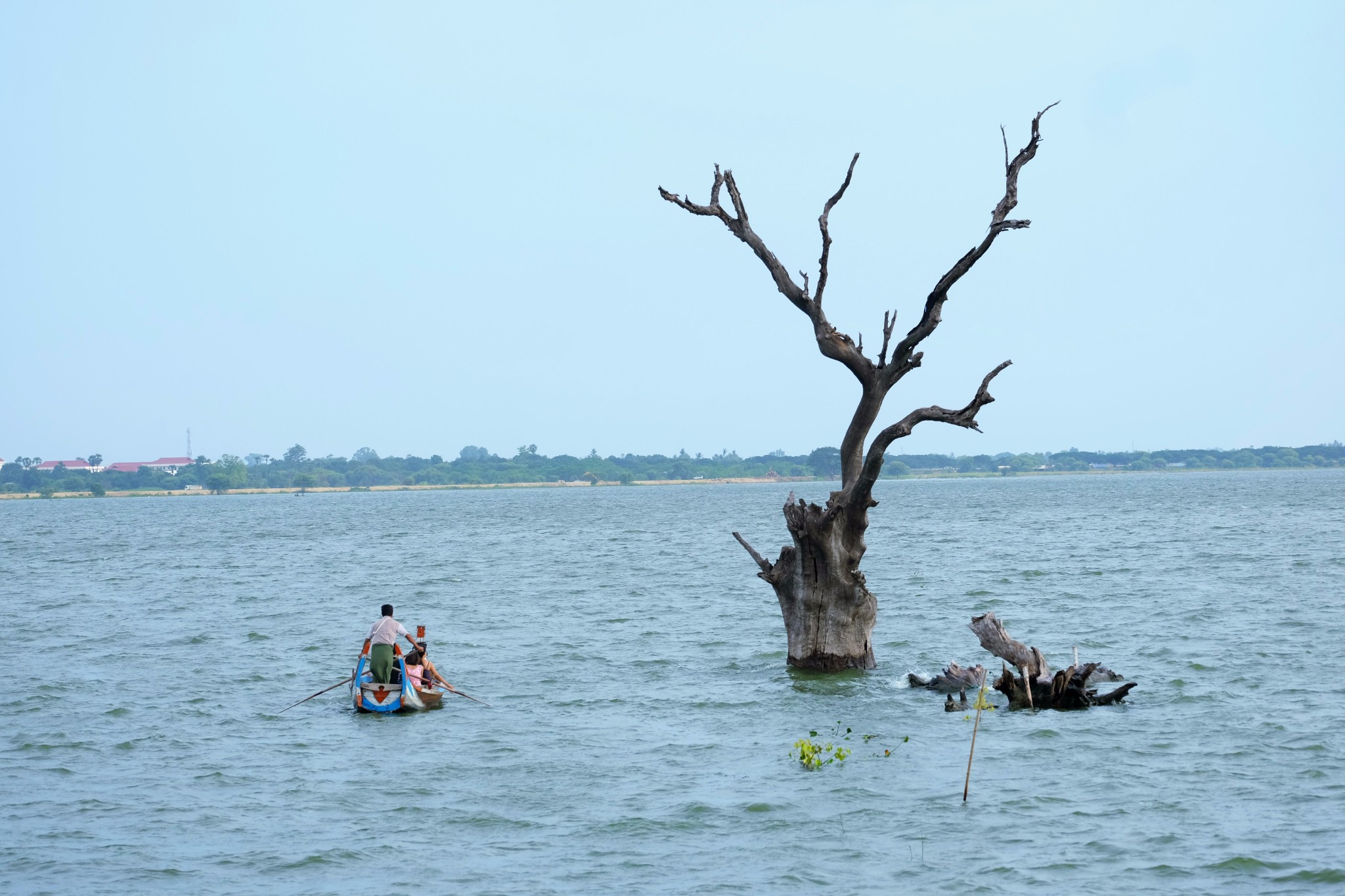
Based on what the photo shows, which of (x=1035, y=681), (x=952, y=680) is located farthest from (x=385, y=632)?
(x=1035, y=681)

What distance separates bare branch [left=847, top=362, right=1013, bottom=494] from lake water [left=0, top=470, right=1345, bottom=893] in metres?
3.75

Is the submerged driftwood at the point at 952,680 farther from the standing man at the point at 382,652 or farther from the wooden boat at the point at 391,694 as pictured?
the standing man at the point at 382,652

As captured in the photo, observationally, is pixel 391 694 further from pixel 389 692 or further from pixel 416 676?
pixel 416 676

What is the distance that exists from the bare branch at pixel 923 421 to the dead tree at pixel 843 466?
0.02 metres

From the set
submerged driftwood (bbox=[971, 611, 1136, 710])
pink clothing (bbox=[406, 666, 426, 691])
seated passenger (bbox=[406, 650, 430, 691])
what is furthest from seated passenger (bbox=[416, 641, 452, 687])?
submerged driftwood (bbox=[971, 611, 1136, 710])

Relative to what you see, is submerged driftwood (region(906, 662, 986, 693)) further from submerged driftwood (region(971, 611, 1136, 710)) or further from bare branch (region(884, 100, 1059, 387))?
bare branch (region(884, 100, 1059, 387))

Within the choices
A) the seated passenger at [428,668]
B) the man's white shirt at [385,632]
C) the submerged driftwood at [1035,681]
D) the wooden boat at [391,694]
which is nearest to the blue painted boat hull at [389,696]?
the wooden boat at [391,694]

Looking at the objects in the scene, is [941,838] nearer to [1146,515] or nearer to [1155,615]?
[1155,615]

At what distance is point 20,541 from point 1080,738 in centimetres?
8655

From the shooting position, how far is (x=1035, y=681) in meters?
18.9

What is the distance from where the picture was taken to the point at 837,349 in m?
18.9

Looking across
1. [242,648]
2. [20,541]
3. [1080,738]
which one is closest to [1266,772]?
[1080,738]

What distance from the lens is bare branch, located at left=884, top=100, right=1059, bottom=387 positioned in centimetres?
1775

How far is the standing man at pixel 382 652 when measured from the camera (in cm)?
1991
